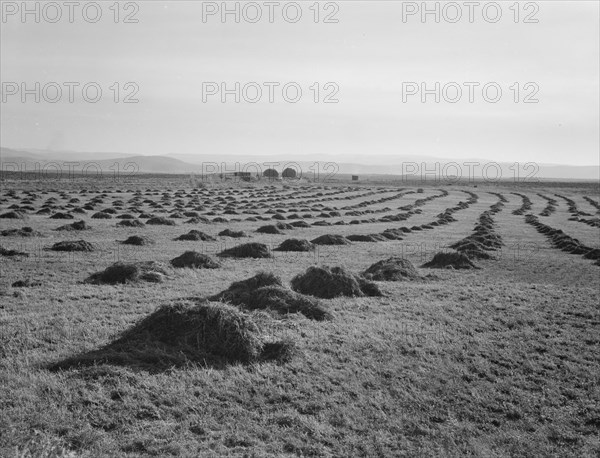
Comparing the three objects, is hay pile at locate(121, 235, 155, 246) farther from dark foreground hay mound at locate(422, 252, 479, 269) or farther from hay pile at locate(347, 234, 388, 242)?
dark foreground hay mound at locate(422, 252, 479, 269)

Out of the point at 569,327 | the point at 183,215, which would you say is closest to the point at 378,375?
the point at 569,327

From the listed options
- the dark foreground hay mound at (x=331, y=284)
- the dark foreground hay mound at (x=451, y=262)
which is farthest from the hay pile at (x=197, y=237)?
the dark foreground hay mound at (x=331, y=284)

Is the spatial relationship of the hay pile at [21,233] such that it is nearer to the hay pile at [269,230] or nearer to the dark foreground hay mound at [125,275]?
the hay pile at [269,230]

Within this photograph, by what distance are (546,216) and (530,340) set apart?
165 feet

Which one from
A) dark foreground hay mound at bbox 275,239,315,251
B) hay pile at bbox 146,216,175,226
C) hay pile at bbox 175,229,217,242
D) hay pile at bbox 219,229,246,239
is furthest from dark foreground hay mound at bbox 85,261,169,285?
hay pile at bbox 146,216,175,226

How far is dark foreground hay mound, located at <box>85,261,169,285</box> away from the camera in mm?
16672

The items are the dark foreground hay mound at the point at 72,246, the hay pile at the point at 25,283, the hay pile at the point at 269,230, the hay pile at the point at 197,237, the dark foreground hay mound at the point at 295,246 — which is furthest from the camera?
the hay pile at the point at 269,230

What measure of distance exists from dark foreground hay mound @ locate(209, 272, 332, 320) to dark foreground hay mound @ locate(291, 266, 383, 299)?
176cm

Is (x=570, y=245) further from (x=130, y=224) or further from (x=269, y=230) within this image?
(x=130, y=224)

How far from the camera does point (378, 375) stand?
9742mm

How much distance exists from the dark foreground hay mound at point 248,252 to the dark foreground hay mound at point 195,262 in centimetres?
298

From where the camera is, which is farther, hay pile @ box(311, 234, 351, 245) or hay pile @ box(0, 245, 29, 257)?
hay pile @ box(311, 234, 351, 245)

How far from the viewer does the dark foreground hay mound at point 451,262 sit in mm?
22562

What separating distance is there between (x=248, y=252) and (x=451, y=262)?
9.03 m
